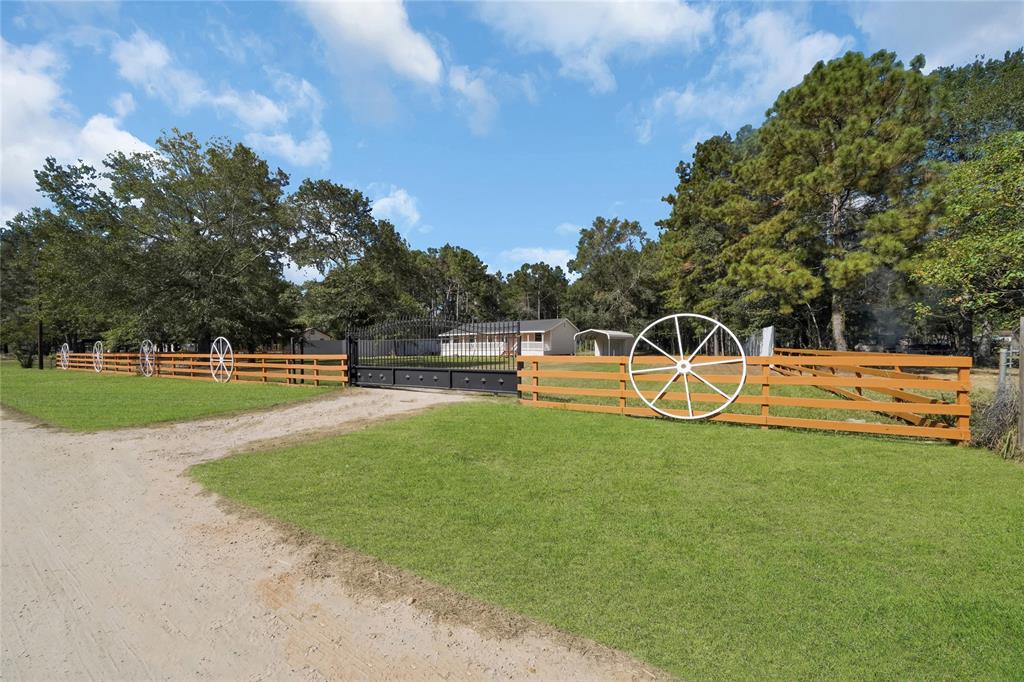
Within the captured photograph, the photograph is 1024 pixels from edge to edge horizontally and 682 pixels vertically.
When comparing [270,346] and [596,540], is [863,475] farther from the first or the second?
[270,346]

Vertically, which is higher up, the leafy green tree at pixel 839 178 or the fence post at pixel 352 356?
the leafy green tree at pixel 839 178

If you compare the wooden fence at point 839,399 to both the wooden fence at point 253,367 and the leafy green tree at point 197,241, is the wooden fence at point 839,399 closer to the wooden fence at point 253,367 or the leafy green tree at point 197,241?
the wooden fence at point 253,367

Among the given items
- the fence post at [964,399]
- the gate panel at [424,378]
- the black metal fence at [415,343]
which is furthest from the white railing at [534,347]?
the fence post at [964,399]

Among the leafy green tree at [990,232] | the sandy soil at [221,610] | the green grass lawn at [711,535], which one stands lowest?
the sandy soil at [221,610]

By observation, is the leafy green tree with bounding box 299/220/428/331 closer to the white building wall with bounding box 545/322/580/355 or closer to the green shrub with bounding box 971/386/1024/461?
the white building wall with bounding box 545/322/580/355

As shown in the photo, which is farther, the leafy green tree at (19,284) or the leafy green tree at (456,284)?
the leafy green tree at (456,284)

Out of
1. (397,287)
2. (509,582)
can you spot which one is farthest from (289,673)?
(397,287)

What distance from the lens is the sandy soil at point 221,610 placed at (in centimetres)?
219

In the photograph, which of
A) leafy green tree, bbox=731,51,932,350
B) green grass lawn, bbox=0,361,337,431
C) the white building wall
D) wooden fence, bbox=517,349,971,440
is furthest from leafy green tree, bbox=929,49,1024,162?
green grass lawn, bbox=0,361,337,431

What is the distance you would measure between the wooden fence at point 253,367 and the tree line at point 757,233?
2.50 meters

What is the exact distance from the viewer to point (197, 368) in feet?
67.9

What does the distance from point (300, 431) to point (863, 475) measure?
25.6ft

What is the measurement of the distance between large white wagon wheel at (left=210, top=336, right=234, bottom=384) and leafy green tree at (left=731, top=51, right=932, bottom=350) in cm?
2114

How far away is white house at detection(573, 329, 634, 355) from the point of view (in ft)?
125
